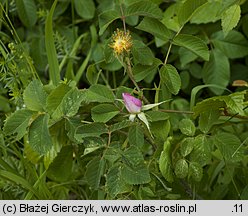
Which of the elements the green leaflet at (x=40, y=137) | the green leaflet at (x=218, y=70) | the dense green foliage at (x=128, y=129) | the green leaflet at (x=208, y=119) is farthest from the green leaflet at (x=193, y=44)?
the green leaflet at (x=218, y=70)

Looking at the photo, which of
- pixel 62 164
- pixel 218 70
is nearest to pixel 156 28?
pixel 62 164

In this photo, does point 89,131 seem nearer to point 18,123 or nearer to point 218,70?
point 18,123

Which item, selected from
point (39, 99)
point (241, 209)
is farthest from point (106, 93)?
point (241, 209)

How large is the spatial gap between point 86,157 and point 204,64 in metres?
0.61

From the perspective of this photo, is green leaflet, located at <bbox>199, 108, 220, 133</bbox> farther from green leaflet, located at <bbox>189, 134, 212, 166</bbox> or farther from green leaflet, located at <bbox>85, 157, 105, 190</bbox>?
green leaflet, located at <bbox>85, 157, 105, 190</bbox>

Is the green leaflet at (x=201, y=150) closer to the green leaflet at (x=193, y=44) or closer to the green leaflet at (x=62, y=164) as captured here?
the green leaflet at (x=193, y=44)

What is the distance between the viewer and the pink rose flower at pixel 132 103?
48.4 inches

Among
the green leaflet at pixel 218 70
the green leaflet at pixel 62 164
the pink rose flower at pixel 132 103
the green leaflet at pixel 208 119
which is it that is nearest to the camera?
the pink rose flower at pixel 132 103

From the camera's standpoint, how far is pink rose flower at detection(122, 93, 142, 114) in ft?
4.03

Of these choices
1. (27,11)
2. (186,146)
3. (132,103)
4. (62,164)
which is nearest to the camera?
(132,103)

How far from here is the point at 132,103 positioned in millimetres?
1232

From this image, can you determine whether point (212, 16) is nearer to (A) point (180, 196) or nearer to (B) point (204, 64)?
(B) point (204, 64)

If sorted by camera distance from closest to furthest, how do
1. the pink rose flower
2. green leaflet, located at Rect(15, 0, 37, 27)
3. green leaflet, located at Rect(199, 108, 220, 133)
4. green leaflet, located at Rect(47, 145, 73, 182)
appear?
1. the pink rose flower
2. green leaflet, located at Rect(199, 108, 220, 133)
3. green leaflet, located at Rect(47, 145, 73, 182)
4. green leaflet, located at Rect(15, 0, 37, 27)

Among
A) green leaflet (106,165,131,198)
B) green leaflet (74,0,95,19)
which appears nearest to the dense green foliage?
green leaflet (106,165,131,198)
